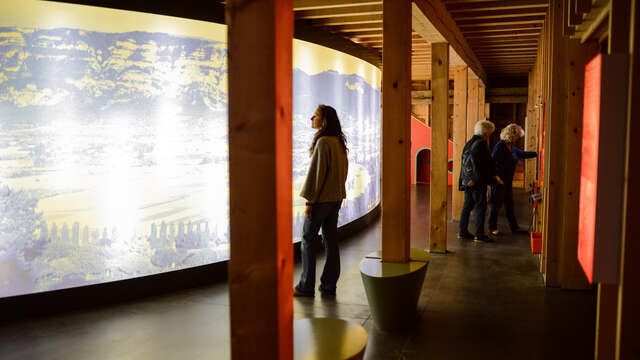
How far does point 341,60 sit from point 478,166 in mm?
2578

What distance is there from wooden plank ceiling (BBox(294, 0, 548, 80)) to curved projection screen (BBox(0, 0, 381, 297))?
1.63 metres

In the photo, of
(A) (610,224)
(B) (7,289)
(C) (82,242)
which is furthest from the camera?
(C) (82,242)

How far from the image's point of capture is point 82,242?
469 cm

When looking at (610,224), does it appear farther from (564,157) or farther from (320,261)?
(320,261)

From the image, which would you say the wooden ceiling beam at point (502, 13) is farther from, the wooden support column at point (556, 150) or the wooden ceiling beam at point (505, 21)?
the wooden support column at point (556, 150)

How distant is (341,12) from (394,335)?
4255mm

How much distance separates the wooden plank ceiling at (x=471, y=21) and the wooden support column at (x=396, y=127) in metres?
2.08

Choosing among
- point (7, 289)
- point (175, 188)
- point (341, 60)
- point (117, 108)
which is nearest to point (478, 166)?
point (341, 60)

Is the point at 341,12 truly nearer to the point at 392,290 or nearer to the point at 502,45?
the point at 392,290

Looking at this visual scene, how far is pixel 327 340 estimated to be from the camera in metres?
2.51

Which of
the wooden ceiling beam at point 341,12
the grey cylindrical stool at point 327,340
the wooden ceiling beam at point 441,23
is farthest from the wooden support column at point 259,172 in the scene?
the wooden ceiling beam at point 341,12

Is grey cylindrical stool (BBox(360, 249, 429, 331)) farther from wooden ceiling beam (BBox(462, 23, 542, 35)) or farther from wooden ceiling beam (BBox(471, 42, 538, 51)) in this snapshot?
wooden ceiling beam (BBox(471, 42, 538, 51))

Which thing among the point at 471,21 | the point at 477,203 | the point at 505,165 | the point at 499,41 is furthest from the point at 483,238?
the point at 499,41

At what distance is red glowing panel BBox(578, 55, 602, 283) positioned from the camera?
2.05 m
